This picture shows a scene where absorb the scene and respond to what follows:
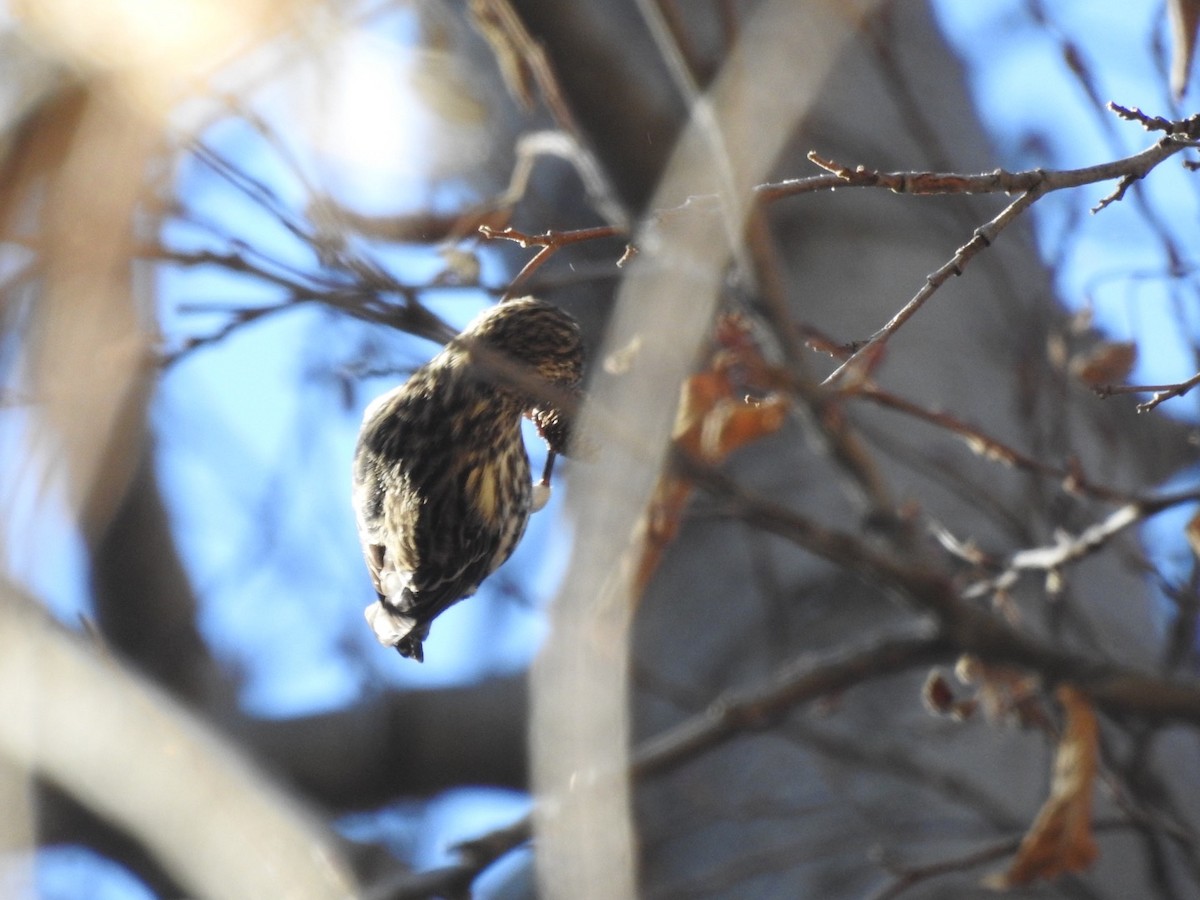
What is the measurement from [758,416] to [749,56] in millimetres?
685

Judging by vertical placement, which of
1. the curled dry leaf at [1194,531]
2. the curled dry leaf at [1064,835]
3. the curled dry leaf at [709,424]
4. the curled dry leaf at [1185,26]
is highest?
the curled dry leaf at [709,424]

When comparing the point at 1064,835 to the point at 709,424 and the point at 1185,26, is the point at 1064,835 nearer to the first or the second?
the point at 709,424

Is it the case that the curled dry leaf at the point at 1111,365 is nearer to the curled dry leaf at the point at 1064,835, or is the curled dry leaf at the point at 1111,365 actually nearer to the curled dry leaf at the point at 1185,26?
the curled dry leaf at the point at 1064,835

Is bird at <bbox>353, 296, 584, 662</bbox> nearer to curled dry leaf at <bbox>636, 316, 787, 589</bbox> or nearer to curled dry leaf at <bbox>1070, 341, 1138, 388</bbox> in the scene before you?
curled dry leaf at <bbox>636, 316, 787, 589</bbox>

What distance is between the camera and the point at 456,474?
4.03ft

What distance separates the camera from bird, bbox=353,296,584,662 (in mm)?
1176

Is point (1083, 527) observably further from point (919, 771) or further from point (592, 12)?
point (592, 12)

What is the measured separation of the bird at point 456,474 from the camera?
3.86ft

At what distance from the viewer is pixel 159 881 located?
3.13m

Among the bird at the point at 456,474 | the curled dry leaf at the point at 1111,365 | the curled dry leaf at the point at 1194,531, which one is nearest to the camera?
the bird at the point at 456,474

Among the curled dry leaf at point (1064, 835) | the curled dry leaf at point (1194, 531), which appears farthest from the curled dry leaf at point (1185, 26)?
the curled dry leaf at point (1064, 835)

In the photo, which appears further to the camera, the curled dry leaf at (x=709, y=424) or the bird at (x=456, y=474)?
the curled dry leaf at (x=709, y=424)

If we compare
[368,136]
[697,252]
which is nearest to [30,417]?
[368,136]

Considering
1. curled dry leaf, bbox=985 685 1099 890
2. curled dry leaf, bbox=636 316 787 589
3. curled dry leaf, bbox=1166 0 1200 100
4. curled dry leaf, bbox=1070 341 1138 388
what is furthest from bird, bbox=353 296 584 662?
curled dry leaf, bbox=1070 341 1138 388
